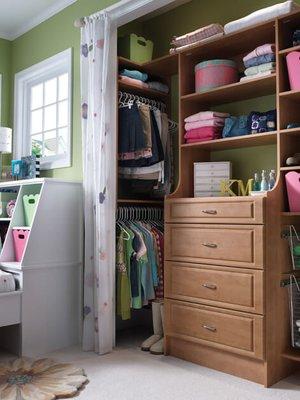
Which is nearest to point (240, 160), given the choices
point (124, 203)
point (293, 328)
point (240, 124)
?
point (240, 124)

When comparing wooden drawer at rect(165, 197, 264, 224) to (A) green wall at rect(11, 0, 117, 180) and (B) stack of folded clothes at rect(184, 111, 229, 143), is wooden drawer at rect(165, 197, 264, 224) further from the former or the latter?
(A) green wall at rect(11, 0, 117, 180)

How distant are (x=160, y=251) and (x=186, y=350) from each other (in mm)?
764

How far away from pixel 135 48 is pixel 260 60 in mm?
1145

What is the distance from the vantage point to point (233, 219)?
8.52 feet

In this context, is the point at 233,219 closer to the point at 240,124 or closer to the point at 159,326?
the point at 240,124

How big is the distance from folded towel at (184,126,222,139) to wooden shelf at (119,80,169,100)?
2.08 feet

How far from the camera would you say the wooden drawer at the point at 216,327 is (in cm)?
246

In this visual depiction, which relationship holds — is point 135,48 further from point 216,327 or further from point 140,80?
point 216,327

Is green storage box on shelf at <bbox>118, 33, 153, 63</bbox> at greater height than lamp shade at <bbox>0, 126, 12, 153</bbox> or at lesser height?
→ greater

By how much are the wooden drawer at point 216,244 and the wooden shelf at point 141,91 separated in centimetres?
117

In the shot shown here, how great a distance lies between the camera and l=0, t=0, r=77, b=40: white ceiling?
12.5 feet

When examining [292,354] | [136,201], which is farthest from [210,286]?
[136,201]

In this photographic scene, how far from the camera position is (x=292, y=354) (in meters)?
2.51

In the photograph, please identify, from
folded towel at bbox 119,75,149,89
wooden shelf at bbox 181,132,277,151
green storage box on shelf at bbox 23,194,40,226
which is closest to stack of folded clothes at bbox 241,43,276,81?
wooden shelf at bbox 181,132,277,151
